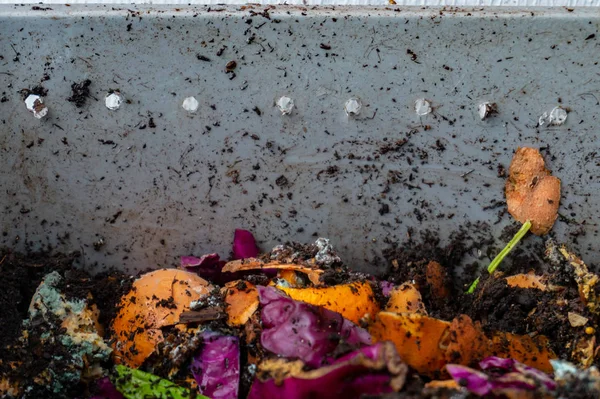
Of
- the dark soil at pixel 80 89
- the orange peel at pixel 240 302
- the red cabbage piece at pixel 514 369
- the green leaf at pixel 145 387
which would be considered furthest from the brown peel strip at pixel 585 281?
the dark soil at pixel 80 89

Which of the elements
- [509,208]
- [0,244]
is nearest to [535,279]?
[509,208]

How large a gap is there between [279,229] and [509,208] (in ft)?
1.46

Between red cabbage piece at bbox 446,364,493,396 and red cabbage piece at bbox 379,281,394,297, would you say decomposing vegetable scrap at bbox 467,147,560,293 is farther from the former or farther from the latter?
red cabbage piece at bbox 446,364,493,396

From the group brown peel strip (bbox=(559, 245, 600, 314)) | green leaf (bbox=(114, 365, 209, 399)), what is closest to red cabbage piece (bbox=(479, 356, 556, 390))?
brown peel strip (bbox=(559, 245, 600, 314))

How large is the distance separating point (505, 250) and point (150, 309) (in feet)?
2.19

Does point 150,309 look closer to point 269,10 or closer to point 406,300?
point 406,300

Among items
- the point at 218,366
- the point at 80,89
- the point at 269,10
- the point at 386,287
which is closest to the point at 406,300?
the point at 386,287

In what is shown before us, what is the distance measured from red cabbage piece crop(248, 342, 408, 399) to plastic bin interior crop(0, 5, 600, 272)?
0.46 m

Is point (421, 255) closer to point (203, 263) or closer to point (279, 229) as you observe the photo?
point (279, 229)

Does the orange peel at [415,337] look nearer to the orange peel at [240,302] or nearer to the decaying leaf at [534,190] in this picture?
the orange peel at [240,302]

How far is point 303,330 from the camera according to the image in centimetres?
103

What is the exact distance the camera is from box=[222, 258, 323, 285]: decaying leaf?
1.22 m

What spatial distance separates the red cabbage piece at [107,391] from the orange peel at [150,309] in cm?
5

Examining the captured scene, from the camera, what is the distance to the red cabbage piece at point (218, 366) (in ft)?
3.67
